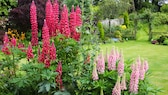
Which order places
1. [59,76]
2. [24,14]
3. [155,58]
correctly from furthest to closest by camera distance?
[24,14]
[155,58]
[59,76]

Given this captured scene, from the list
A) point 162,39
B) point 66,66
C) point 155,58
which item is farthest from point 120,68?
point 162,39

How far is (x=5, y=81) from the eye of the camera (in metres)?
3.59

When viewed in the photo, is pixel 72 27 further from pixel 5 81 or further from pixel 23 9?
pixel 23 9

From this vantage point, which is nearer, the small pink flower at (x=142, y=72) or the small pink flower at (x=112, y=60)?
the small pink flower at (x=142, y=72)

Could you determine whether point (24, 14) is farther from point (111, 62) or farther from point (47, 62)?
point (111, 62)

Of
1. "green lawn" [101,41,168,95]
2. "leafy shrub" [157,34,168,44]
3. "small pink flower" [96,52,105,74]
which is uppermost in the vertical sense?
"small pink flower" [96,52,105,74]

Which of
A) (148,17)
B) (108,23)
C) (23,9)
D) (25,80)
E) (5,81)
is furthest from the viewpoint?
(108,23)

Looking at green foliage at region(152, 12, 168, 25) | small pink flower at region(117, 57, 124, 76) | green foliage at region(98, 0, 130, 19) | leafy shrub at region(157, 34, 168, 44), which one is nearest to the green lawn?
leafy shrub at region(157, 34, 168, 44)

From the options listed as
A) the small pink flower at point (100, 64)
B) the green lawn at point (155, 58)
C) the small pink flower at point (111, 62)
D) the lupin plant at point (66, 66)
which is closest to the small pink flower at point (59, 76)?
the lupin plant at point (66, 66)

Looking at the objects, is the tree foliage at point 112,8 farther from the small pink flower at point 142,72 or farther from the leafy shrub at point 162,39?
the small pink flower at point 142,72

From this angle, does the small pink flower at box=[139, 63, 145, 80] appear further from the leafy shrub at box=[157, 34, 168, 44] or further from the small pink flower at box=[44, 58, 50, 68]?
the leafy shrub at box=[157, 34, 168, 44]

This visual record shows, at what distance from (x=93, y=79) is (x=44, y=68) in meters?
0.54

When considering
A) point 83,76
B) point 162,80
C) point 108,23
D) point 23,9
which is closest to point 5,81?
point 83,76

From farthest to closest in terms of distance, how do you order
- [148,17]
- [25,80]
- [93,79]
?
1. [148,17]
2. [25,80]
3. [93,79]
